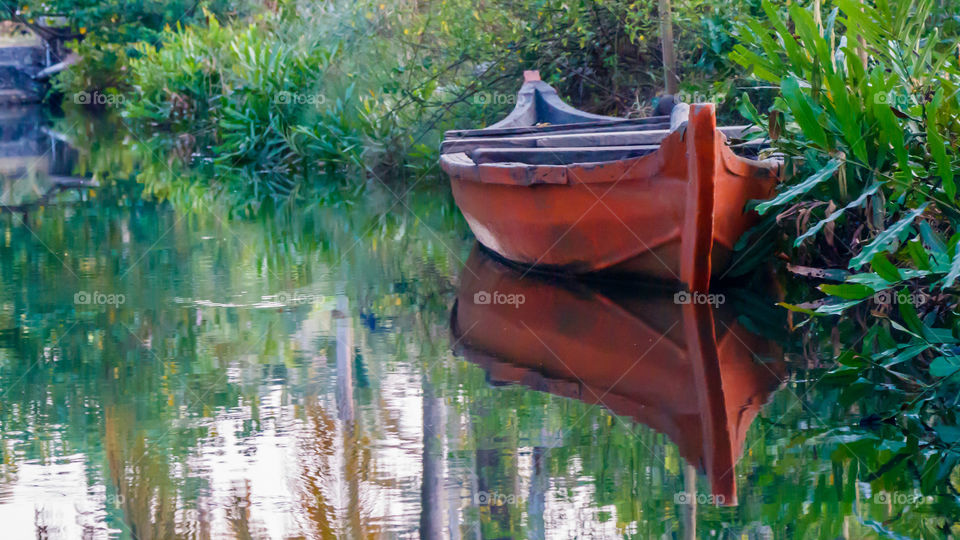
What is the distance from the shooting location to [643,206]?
23.5 feet

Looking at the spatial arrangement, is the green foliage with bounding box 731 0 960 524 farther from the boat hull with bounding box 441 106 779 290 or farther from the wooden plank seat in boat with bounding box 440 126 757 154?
the wooden plank seat in boat with bounding box 440 126 757 154

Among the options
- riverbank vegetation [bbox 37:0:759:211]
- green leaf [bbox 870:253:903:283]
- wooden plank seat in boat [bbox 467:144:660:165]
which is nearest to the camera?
green leaf [bbox 870:253:903:283]

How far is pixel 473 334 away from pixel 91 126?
68.6 ft

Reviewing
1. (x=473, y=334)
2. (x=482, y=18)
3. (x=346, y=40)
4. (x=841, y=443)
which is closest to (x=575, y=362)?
(x=473, y=334)

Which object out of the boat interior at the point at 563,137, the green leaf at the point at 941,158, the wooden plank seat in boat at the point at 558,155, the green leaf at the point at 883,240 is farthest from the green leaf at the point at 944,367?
the wooden plank seat in boat at the point at 558,155

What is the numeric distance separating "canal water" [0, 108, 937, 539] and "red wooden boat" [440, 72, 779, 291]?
22cm

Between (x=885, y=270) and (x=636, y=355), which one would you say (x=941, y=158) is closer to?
(x=885, y=270)

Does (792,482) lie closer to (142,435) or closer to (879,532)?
(879,532)

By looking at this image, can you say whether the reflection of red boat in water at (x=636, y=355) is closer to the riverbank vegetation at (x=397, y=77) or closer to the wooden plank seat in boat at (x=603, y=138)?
the wooden plank seat in boat at (x=603, y=138)

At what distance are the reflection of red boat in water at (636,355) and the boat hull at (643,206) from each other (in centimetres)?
22

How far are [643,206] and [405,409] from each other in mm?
2608

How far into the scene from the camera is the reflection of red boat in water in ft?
15.7

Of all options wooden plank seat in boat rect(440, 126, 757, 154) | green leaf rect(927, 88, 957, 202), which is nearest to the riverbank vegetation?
wooden plank seat in boat rect(440, 126, 757, 154)

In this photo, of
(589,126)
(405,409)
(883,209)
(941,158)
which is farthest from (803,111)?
(589,126)
